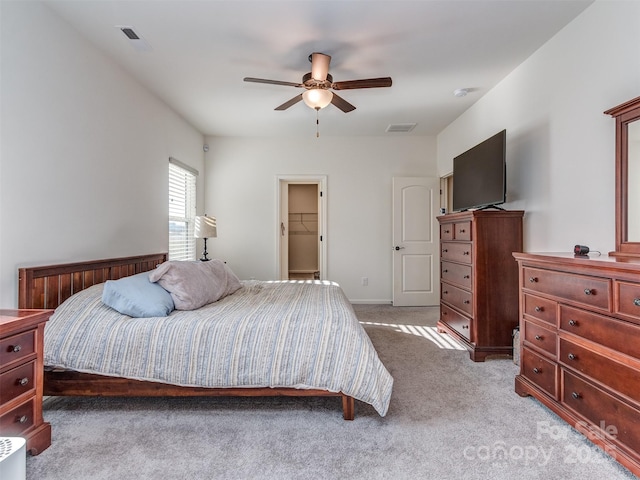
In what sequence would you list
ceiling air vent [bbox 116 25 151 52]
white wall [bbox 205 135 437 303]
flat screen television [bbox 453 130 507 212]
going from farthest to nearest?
white wall [bbox 205 135 437 303], flat screen television [bbox 453 130 507 212], ceiling air vent [bbox 116 25 151 52]

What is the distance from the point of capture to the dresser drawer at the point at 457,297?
307cm

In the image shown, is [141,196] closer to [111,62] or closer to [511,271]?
[111,62]

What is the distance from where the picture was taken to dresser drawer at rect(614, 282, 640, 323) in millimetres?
1430

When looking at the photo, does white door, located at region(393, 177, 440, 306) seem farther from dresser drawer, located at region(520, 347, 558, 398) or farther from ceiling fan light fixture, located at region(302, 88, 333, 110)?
dresser drawer, located at region(520, 347, 558, 398)

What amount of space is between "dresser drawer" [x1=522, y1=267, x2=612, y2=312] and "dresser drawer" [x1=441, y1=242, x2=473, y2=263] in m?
0.81

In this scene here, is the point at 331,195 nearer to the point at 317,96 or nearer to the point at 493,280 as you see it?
the point at 317,96

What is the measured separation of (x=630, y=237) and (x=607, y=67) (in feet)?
3.71

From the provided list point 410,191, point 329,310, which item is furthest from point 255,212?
point 329,310

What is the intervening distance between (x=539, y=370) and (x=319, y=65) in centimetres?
267

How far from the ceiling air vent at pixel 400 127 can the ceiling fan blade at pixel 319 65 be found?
2.18 metres

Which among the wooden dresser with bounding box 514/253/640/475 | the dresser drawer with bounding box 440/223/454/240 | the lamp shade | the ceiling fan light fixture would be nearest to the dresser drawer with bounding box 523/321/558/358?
the wooden dresser with bounding box 514/253/640/475

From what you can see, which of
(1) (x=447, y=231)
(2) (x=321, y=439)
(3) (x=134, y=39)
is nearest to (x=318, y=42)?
(3) (x=134, y=39)

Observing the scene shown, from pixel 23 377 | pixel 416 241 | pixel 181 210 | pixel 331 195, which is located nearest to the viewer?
pixel 23 377

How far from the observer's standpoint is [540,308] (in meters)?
2.06
